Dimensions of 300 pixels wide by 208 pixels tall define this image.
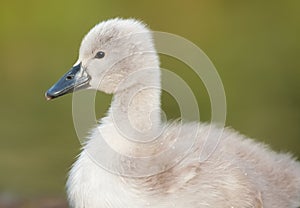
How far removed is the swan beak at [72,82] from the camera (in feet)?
21.6

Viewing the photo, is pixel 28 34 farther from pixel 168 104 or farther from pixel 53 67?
pixel 168 104

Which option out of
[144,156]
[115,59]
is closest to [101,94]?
[115,59]

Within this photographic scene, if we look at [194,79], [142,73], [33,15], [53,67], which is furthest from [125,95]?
[33,15]

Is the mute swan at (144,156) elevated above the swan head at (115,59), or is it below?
below

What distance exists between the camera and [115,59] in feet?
21.9

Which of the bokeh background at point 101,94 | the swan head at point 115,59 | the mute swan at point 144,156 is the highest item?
the swan head at point 115,59

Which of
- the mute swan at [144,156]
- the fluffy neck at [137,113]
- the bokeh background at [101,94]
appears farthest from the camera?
the bokeh background at [101,94]

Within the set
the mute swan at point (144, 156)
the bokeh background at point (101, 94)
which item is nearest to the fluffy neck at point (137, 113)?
the mute swan at point (144, 156)

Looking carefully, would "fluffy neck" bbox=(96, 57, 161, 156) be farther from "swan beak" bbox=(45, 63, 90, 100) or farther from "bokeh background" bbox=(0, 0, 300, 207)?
"bokeh background" bbox=(0, 0, 300, 207)

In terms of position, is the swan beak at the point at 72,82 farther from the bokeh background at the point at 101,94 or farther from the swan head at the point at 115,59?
the bokeh background at the point at 101,94

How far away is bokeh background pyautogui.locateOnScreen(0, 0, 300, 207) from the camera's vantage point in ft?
31.8

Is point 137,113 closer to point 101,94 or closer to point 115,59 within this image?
point 115,59

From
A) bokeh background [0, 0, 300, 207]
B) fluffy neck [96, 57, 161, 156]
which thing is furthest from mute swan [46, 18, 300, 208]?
bokeh background [0, 0, 300, 207]

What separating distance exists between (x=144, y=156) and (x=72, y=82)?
0.71 metres
